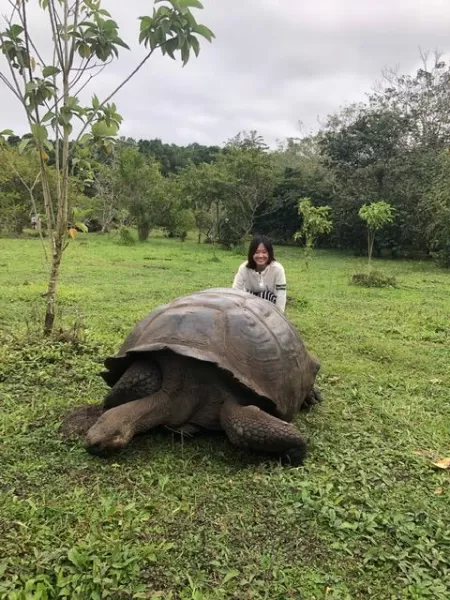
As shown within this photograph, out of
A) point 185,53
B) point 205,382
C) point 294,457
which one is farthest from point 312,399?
point 185,53

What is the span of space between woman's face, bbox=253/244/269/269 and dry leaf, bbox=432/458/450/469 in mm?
2113

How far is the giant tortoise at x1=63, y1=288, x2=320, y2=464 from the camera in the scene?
265 cm

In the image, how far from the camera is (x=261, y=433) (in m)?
2.62

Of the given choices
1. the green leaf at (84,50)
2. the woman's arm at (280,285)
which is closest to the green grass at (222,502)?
the woman's arm at (280,285)

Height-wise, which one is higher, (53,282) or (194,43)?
(194,43)

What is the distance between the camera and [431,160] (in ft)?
62.1

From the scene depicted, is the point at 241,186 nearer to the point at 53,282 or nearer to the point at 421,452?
the point at 53,282

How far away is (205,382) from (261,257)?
6.10ft

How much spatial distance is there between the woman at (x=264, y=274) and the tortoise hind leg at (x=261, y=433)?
184cm

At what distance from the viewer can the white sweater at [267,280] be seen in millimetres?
4508

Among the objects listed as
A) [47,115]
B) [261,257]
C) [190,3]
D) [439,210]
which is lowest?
[261,257]

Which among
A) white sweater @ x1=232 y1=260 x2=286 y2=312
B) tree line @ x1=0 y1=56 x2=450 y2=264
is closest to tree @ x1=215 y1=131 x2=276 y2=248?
tree line @ x1=0 y1=56 x2=450 y2=264

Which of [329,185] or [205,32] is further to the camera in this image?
[329,185]

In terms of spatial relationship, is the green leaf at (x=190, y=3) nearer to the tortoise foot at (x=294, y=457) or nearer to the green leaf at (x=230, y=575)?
the tortoise foot at (x=294, y=457)
